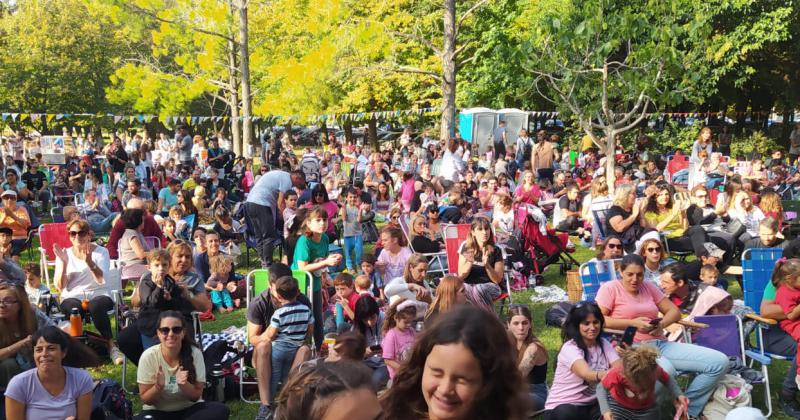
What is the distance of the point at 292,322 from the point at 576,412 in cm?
214

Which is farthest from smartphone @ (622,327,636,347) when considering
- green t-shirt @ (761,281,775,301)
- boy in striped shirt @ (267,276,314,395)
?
boy in striped shirt @ (267,276,314,395)

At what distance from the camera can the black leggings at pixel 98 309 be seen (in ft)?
23.6

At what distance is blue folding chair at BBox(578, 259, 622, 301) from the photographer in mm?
7145

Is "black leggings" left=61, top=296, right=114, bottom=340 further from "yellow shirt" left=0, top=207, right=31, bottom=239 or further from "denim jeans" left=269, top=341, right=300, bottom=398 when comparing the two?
"yellow shirt" left=0, top=207, right=31, bottom=239

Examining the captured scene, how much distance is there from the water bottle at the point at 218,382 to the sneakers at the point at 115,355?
1.38 meters

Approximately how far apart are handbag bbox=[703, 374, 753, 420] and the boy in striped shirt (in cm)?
300

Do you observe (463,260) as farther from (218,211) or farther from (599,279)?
(218,211)

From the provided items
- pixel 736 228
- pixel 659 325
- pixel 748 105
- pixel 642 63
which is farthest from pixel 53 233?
pixel 748 105

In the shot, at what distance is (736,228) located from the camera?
10.0 metres

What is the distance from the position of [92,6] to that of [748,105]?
23.5 meters

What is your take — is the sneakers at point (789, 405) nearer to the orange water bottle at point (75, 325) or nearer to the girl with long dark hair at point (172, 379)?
the girl with long dark hair at point (172, 379)

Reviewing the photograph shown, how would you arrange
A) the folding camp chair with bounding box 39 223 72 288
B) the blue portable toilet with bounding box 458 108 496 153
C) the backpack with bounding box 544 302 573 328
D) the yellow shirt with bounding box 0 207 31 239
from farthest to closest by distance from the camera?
1. the blue portable toilet with bounding box 458 108 496 153
2. the yellow shirt with bounding box 0 207 31 239
3. the folding camp chair with bounding box 39 223 72 288
4. the backpack with bounding box 544 302 573 328

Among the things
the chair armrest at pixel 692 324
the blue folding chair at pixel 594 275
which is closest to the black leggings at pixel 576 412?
A: the chair armrest at pixel 692 324

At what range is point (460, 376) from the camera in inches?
84.7
